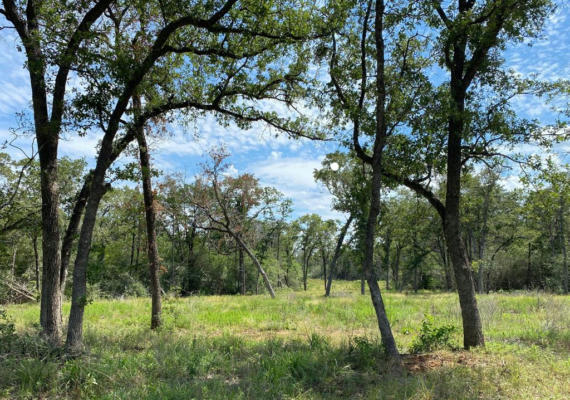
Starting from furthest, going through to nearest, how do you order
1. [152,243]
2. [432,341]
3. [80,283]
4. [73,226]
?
[152,243] → [73,226] → [432,341] → [80,283]

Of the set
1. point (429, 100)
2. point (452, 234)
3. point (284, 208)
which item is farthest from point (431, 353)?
point (284, 208)

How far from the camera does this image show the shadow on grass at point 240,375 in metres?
4.91

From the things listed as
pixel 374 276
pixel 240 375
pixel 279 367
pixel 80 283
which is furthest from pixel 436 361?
pixel 80 283

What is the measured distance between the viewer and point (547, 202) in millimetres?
7117

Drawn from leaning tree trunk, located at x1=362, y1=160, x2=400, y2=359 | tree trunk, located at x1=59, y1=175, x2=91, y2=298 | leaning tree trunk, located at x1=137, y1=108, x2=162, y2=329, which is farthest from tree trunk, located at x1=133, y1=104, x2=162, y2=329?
leaning tree trunk, located at x1=362, y1=160, x2=400, y2=359

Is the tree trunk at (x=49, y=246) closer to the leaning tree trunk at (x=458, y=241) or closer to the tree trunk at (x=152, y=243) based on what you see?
the tree trunk at (x=152, y=243)

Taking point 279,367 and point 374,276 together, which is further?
point 374,276


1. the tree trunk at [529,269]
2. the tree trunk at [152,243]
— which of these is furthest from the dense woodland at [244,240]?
the tree trunk at [152,243]

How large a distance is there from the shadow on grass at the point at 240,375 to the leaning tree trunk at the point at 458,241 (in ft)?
2.93

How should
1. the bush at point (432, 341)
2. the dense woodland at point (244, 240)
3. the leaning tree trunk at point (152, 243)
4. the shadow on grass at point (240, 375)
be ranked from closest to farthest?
the shadow on grass at point (240, 375) < the bush at point (432, 341) < the leaning tree trunk at point (152, 243) < the dense woodland at point (244, 240)

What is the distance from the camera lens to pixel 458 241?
25.2 ft

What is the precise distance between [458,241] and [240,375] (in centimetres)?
540

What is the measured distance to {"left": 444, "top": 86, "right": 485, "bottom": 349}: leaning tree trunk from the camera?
7477mm

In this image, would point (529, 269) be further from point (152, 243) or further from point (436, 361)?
point (152, 243)
